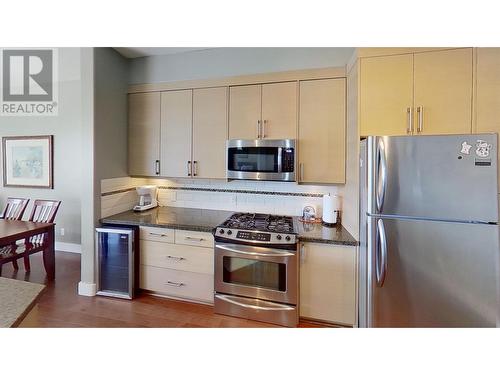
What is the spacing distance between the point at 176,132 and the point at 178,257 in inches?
55.7

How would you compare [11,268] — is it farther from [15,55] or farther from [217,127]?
[217,127]

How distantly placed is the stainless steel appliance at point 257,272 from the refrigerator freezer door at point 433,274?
0.65m

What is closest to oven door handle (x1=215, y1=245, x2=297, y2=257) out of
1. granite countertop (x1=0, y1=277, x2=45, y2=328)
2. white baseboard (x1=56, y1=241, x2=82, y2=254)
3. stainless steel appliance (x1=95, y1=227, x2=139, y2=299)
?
stainless steel appliance (x1=95, y1=227, x2=139, y2=299)

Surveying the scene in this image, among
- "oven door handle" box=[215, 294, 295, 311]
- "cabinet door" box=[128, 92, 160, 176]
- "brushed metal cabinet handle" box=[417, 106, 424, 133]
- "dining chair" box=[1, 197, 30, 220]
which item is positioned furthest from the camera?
"dining chair" box=[1, 197, 30, 220]

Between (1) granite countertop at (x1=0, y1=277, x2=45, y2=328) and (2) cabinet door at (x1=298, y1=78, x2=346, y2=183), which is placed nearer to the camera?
(1) granite countertop at (x1=0, y1=277, x2=45, y2=328)

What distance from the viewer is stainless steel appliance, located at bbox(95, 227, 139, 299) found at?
2459 millimetres

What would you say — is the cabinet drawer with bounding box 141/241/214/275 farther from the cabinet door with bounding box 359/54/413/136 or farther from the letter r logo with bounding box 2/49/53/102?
the letter r logo with bounding box 2/49/53/102

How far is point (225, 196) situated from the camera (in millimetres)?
2988

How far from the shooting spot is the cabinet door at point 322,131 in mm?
2250

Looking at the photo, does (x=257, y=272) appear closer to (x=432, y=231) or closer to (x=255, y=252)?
(x=255, y=252)

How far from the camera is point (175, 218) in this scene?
2619 mm

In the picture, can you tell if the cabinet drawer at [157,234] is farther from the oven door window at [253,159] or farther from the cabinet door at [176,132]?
the oven door window at [253,159]

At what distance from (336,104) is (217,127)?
1256 mm

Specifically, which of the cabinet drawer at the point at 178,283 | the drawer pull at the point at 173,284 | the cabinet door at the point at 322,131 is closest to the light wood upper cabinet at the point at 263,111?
the cabinet door at the point at 322,131
